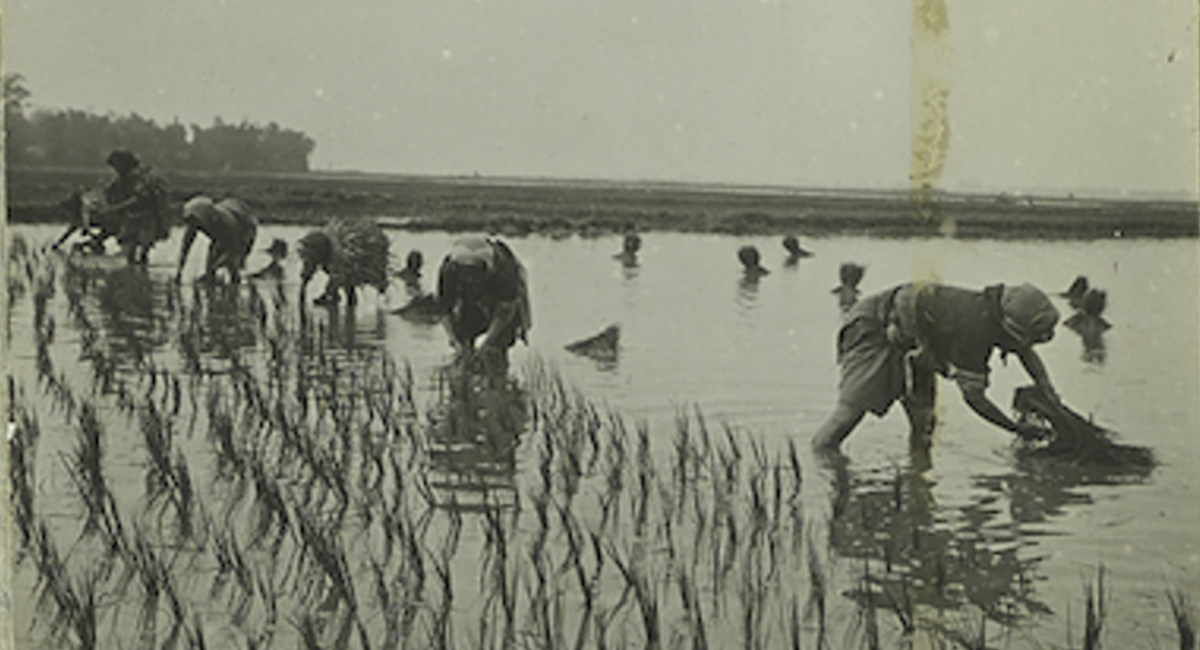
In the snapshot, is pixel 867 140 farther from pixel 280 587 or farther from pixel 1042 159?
pixel 280 587

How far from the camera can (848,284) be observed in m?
2.24

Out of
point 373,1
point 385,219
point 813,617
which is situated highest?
point 373,1

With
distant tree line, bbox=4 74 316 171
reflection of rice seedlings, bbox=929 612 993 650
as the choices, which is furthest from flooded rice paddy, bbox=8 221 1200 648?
distant tree line, bbox=4 74 316 171

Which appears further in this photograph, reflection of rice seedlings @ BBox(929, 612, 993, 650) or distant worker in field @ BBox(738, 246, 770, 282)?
distant worker in field @ BBox(738, 246, 770, 282)

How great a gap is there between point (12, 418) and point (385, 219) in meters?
0.67

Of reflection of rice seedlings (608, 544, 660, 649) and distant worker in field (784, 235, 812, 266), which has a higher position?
distant worker in field (784, 235, 812, 266)

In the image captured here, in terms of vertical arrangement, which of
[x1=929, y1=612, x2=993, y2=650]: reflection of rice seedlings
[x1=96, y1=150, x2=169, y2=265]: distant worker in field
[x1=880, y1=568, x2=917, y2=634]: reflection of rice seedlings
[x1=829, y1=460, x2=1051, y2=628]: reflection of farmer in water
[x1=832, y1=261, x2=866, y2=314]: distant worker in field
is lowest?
[x1=929, y1=612, x2=993, y2=650]: reflection of rice seedlings

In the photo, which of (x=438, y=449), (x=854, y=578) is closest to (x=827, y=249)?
(x=854, y=578)

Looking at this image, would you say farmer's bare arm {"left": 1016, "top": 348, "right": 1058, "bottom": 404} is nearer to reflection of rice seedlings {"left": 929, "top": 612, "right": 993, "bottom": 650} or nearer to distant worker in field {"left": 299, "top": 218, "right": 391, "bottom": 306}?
reflection of rice seedlings {"left": 929, "top": 612, "right": 993, "bottom": 650}

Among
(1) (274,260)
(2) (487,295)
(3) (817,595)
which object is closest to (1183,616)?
(3) (817,595)

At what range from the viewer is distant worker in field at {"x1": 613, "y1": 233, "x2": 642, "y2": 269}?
2.25 metres

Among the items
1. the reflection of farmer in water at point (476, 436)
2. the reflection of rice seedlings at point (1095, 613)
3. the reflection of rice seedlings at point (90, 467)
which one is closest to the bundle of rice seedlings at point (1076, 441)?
the reflection of rice seedlings at point (1095, 613)

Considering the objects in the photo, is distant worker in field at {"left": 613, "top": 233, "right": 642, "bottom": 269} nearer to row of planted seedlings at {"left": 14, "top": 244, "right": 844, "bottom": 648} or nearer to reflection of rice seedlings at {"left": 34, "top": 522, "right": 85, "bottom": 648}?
row of planted seedlings at {"left": 14, "top": 244, "right": 844, "bottom": 648}

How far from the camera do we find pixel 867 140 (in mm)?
2258
